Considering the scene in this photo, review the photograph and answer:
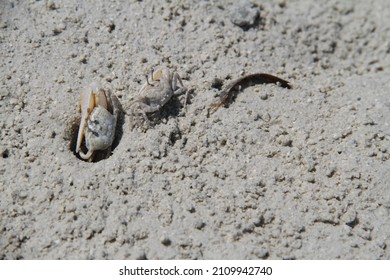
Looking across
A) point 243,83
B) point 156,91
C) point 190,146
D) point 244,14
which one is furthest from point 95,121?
point 244,14

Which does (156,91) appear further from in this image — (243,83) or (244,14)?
(244,14)

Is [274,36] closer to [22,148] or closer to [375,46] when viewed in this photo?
[375,46]

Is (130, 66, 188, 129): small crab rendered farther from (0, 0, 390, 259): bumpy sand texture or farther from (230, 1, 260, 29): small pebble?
(230, 1, 260, 29): small pebble

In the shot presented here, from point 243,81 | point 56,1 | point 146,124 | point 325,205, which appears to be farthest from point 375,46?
point 56,1

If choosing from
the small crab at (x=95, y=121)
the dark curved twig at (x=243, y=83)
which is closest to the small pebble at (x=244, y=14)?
the dark curved twig at (x=243, y=83)

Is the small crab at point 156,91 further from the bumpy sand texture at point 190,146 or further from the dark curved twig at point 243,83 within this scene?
the dark curved twig at point 243,83
